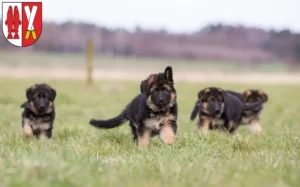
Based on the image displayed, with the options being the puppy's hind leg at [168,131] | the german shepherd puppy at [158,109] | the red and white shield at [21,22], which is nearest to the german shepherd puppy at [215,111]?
the german shepherd puppy at [158,109]

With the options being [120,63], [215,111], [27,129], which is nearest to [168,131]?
[215,111]

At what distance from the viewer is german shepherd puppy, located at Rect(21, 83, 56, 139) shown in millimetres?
8266

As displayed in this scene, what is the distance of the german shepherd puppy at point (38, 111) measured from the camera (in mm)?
8266

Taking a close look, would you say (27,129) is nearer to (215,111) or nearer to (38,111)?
(38,111)

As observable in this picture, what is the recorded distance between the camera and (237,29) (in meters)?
50.6

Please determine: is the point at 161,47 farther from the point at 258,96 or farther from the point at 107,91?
the point at 258,96

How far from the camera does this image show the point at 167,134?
6688 millimetres

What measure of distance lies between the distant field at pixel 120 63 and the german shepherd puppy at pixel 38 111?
51015 millimetres

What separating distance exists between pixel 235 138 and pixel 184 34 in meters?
65.2

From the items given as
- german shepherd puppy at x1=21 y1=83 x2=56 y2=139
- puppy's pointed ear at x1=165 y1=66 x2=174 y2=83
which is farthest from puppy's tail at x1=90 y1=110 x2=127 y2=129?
puppy's pointed ear at x1=165 y1=66 x2=174 y2=83

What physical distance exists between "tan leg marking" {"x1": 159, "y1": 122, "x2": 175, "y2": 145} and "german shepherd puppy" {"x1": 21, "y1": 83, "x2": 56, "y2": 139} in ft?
7.55

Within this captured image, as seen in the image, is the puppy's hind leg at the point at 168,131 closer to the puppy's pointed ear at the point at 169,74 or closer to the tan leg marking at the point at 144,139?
the tan leg marking at the point at 144,139

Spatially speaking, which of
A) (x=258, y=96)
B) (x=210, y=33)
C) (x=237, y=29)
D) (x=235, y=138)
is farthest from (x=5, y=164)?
(x=210, y=33)

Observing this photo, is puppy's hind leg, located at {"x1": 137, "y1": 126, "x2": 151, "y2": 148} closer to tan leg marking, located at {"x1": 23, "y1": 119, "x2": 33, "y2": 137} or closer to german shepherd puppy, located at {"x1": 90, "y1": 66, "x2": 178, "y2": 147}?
german shepherd puppy, located at {"x1": 90, "y1": 66, "x2": 178, "y2": 147}
